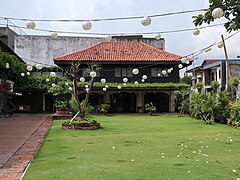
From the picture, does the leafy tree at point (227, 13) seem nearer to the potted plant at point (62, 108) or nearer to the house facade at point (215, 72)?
the potted plant at point (62, 108)

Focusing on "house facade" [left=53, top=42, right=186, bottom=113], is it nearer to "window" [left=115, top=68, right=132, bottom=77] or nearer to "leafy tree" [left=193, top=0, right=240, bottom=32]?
"window" [left=115, top=68, right=132, bottom=77]

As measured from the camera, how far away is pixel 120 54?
2834 centimetres

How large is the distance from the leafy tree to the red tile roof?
2262 centimetres

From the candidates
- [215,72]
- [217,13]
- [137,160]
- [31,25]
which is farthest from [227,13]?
[215,72]

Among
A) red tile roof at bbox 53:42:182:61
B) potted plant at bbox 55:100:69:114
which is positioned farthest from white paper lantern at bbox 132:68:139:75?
red tile roof at bbox 53:42:182:61

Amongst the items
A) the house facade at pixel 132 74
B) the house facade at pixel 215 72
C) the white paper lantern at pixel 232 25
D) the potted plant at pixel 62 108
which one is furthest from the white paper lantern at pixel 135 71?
the white paper lantern at pixel 232 25

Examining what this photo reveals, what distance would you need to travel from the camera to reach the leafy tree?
3938 mm

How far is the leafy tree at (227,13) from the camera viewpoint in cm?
394

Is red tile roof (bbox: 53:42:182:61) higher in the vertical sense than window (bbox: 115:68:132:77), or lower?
higher

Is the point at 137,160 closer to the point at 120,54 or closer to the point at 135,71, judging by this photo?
the point at 135,71

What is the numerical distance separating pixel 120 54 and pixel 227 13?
80.0 feet

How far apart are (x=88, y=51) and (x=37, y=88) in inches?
216

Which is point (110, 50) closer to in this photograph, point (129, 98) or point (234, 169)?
point (129, 98)

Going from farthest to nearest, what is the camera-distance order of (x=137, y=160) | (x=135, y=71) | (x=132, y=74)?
(x=132, y=74), (x=135, y=71), (x=137, y=160)
